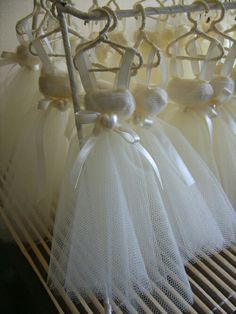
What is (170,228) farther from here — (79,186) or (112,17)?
(112,17)

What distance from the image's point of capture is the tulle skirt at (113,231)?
16.5 inches

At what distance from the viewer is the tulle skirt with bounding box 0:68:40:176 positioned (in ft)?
1.98

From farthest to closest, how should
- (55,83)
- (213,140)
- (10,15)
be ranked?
(10,15) < (213,140) < (55,83)

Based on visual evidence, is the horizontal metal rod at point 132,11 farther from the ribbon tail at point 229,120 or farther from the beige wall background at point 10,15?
the beige wall background at point 10,15

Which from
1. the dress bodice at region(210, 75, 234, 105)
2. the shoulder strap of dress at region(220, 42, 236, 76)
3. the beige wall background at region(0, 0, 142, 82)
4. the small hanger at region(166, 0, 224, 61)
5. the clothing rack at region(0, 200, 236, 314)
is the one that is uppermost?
the beige wall background at region(0, 0, 142, 82)

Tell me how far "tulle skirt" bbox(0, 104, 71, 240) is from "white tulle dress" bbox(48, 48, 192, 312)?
4.1 inches

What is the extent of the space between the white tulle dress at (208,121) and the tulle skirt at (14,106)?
28 cm

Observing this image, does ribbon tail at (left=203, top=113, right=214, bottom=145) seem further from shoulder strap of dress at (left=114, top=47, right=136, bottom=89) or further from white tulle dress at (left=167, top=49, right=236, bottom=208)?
shoulder strap of dress at (left=114, top=47, right=136, bottom=89)

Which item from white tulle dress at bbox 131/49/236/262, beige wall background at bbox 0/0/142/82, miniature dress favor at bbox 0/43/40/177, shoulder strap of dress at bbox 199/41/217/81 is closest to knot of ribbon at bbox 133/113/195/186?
white tulle dress at bbox 131/49/236/262

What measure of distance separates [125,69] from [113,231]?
213 mm

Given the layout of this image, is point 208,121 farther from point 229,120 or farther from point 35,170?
point 35,170

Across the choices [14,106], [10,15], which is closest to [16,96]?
[14,106]

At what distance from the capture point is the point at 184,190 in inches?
19.1

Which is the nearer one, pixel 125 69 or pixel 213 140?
pixel 125 69
